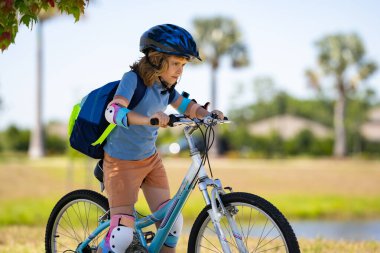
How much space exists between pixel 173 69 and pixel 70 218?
5.65 ft

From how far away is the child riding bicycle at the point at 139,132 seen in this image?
4337 millimetres

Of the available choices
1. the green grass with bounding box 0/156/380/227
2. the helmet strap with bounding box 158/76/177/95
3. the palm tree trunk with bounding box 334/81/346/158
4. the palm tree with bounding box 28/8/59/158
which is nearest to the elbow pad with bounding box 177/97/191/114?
the helmet strap with bounding box 158/76/177/95

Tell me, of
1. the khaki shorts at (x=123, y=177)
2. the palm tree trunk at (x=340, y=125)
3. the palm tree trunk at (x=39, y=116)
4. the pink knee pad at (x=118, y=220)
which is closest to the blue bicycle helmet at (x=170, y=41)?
the khaki shorts at (x=123, y=177)

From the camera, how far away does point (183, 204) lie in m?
4.38

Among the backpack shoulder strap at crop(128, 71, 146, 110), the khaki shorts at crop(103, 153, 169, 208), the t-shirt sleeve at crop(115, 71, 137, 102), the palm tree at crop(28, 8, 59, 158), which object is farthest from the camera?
the palm tree at crop(28, 8, 59, 158)

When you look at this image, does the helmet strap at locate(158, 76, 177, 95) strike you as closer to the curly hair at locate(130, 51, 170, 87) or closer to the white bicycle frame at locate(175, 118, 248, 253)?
the curly hair at locate(130, 51, 170, 87)

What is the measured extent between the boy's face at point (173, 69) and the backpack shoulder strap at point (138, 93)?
0.50 feet

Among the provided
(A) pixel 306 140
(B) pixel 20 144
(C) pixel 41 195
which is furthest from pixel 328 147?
(C) pixel 41 195

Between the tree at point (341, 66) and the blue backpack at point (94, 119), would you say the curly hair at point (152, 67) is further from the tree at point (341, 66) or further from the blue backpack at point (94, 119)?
the tree at point (341, 66)

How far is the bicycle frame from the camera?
407 centimetres

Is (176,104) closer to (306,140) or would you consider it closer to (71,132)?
(71,132)

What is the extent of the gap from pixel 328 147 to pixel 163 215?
58322mm

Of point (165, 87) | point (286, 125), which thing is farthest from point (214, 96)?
point (165, 87)

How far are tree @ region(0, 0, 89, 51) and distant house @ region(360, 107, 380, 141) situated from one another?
216 ft
